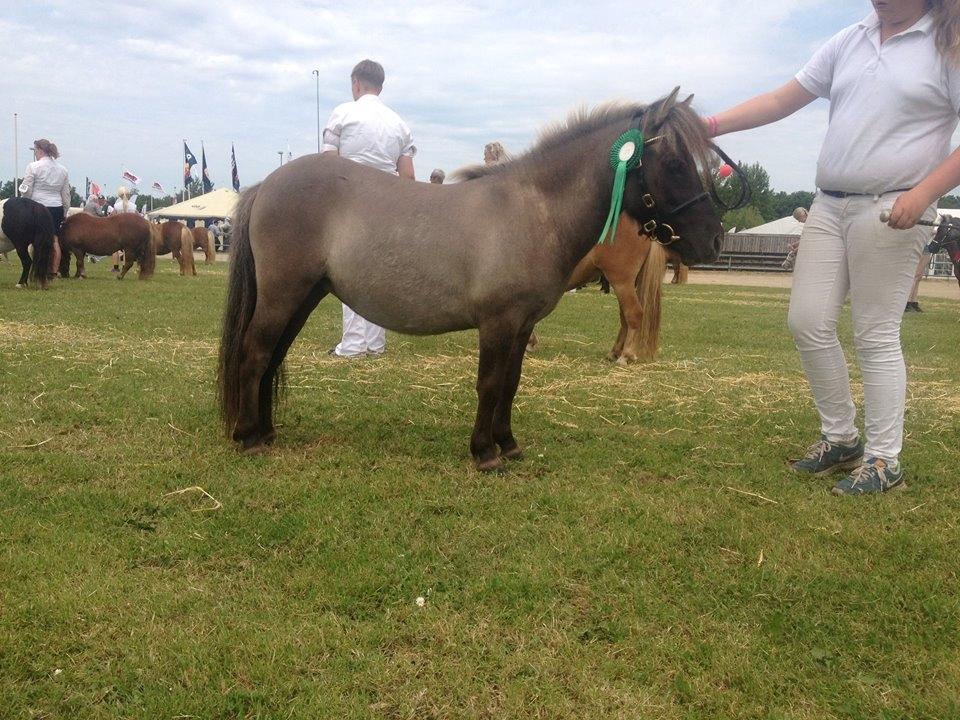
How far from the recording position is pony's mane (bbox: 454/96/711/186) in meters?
3.65

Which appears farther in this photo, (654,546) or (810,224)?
(810,224)

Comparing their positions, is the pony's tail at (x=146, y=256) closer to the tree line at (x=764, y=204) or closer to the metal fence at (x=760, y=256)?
Answer: the metal fence at (x=760, y=256)

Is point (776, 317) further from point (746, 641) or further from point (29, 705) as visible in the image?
point (29, 705)

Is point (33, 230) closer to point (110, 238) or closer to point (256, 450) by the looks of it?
point (110, 238)

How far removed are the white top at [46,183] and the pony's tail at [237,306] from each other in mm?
10735

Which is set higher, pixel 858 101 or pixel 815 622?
pixel 858 101

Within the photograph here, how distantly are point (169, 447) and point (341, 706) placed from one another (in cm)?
245

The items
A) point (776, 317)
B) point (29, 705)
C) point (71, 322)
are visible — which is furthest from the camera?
point (776, 317)

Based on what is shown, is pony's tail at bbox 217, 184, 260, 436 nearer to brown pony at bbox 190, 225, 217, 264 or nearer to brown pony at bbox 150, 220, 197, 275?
brown pony at bbox 150, 220, 197, 275

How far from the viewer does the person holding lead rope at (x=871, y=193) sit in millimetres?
3309

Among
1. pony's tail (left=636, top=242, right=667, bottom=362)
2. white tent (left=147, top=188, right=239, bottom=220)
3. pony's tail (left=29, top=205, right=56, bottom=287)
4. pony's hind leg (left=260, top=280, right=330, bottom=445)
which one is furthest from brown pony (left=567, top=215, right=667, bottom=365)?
white tent (left=147, top=188, right=239, bottom=220)

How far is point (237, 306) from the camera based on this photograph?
418 centimetres

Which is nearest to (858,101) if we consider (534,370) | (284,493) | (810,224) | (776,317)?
(810,224)

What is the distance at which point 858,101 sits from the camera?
11.5 ft
